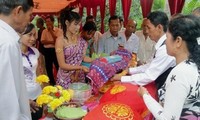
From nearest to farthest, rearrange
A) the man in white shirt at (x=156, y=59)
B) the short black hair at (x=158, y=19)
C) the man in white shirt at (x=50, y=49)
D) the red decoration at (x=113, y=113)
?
the red decoration at (x=113, y=113) < the man in white shirt at (x=156, y=59) < the short black hair at (x=158, y=19) < the man in white shirt at (x=50, y=49)

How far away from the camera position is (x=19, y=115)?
104 cm

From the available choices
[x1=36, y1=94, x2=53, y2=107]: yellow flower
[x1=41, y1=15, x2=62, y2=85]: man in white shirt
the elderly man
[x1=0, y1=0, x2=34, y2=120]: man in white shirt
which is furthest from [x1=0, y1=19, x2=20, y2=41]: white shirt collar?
[x1=41, y1=15, x2=62, y2=85]: man in white shirt

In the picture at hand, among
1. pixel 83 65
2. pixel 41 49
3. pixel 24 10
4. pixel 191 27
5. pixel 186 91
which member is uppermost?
pixel 24 10

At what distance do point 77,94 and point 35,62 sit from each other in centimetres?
40

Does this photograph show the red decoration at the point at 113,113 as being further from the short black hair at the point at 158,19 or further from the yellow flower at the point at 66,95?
the short black hair at the point at 158,19

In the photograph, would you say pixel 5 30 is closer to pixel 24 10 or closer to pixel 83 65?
pixel 24 10

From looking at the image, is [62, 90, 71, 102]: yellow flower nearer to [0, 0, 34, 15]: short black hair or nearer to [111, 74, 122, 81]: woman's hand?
[111, 74, 122, 81]: woman's hand

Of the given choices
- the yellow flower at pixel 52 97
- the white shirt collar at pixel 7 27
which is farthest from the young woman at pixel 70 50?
the white shirt collar at pixel 7 27

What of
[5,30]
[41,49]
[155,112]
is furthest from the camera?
[41,49]

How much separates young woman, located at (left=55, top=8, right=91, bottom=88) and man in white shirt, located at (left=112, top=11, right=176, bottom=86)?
0.44m

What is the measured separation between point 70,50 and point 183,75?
115 centimetres

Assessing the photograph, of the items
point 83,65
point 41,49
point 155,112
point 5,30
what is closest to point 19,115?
point 5,30

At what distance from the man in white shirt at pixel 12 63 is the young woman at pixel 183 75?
64 centimetres

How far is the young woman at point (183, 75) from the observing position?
1164 millimetres
